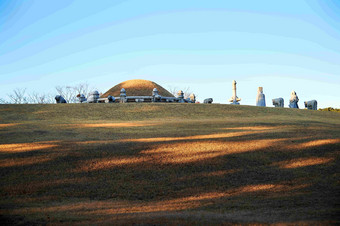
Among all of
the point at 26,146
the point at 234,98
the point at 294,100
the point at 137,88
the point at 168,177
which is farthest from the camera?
the point at 137,88

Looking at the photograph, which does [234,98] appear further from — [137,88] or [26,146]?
[26,146]

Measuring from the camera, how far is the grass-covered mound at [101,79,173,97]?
1789 inches

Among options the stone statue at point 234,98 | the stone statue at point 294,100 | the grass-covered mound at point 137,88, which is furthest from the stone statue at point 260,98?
the grass-covered mound at point 137,88

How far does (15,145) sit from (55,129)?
453 centimetres

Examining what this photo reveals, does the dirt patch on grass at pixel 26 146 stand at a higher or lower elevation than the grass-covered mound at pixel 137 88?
lower

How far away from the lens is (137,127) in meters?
18.5

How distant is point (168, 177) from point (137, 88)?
37.3 m

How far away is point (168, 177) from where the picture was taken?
10.3 m

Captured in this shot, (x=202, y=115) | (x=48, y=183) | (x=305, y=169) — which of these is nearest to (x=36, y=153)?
(x=48, y=183)

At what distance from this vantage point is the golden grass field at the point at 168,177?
7.22 metres

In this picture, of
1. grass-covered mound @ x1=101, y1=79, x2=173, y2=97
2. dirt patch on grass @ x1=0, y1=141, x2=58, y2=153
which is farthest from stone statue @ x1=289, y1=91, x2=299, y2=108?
dirt patch on grass @ x1=0, y1=141, x2=58, y2=153

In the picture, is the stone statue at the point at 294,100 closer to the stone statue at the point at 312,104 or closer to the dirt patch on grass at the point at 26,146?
the stone statue at the point at 312,104

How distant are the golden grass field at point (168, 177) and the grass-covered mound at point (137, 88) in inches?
1119

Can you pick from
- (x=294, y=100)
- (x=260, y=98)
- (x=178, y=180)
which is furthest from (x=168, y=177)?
(x=294, y=100)
